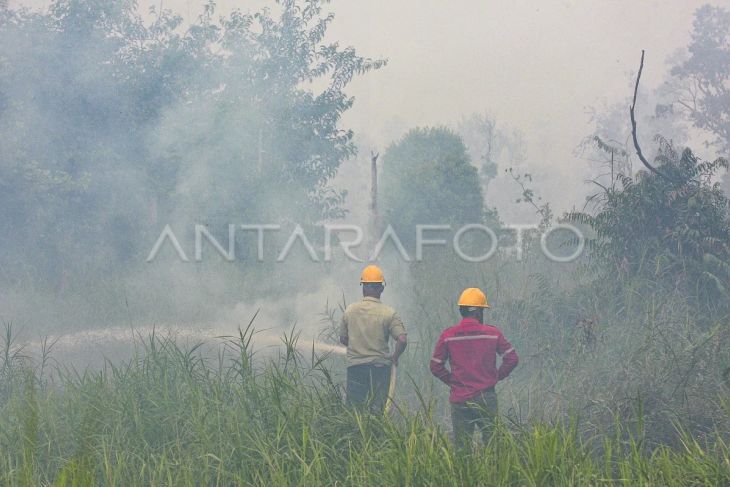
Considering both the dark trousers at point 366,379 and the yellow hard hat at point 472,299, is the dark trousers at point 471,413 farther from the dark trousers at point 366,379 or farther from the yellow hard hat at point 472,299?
the dark trousers at point 366,379

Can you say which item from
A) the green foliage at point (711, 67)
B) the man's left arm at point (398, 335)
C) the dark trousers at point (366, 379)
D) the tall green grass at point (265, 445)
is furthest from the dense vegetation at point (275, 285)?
the green foliage at point (711, 67)

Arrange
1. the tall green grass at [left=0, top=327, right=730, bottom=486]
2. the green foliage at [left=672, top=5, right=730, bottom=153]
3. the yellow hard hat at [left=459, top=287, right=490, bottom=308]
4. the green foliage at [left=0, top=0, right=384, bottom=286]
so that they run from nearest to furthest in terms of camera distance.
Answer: the tall green grass at [left=0, top=327, right=730, bottom=486] < the yellow hard hat at [left=459, top=287, right=490, bottom=308] < the green foliage at [left=0, top=0, right=384, bottom=286] < the green foliage at [left=672, top=5, right=730, bottom=153]

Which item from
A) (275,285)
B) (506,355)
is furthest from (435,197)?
(506,355)

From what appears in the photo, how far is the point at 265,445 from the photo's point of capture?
511 centimetres

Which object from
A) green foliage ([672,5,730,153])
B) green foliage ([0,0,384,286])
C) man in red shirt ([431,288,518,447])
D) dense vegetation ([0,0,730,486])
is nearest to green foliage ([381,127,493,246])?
dense vegetation ([0,0,730,486])

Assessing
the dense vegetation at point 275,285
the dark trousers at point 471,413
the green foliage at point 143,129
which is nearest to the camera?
the dense vegetation at point 275,285

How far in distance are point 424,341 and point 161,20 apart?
33.7ft

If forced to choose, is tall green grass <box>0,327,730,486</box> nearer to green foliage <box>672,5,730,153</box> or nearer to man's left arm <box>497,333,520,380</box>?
man's left arm <box>497,333,520,380</box>

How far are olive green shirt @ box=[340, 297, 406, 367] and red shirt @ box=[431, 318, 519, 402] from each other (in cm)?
88

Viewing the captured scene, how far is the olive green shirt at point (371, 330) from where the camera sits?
6.86 metres

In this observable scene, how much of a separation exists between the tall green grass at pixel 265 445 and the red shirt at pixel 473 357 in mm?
412

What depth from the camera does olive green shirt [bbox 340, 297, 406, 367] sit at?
6859mm

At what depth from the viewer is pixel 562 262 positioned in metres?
12.7

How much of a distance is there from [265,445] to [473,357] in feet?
5.57
